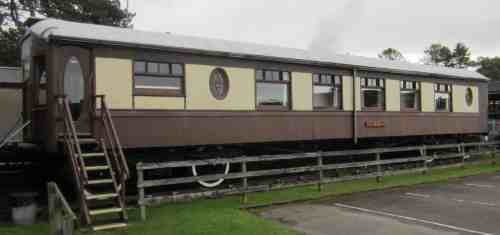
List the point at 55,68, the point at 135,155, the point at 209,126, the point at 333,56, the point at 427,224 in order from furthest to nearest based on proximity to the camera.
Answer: the point at 333,56 < the point at 209,126 < the point at 135,155 < the point at 55,68 < the point at 427,224

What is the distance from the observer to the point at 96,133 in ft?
29.3

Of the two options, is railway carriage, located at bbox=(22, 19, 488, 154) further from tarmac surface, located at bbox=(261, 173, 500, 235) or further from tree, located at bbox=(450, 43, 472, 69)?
tree, located at bbox=(450, 43, 472, 69)

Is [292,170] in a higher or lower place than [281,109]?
lower

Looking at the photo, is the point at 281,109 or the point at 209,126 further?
the point at 281,109

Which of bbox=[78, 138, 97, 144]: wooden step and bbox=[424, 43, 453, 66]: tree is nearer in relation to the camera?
bbox=[78, 138, 97, 144]: wooden step

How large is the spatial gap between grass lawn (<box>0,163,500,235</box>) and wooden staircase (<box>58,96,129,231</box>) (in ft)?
1.11

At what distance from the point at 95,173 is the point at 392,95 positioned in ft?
31.2

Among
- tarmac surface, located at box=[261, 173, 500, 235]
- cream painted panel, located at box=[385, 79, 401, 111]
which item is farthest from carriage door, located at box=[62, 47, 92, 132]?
cream painted panel, located at box=[385, 79, 401, 111]

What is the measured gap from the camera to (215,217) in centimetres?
757

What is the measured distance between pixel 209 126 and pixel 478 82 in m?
12.9

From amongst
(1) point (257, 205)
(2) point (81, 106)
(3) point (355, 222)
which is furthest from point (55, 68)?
(3) point (355, 222)

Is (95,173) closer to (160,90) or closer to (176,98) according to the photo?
(160,90)

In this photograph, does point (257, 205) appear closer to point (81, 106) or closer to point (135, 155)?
point (135, 155)

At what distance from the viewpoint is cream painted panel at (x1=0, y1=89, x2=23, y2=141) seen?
12.4 m
